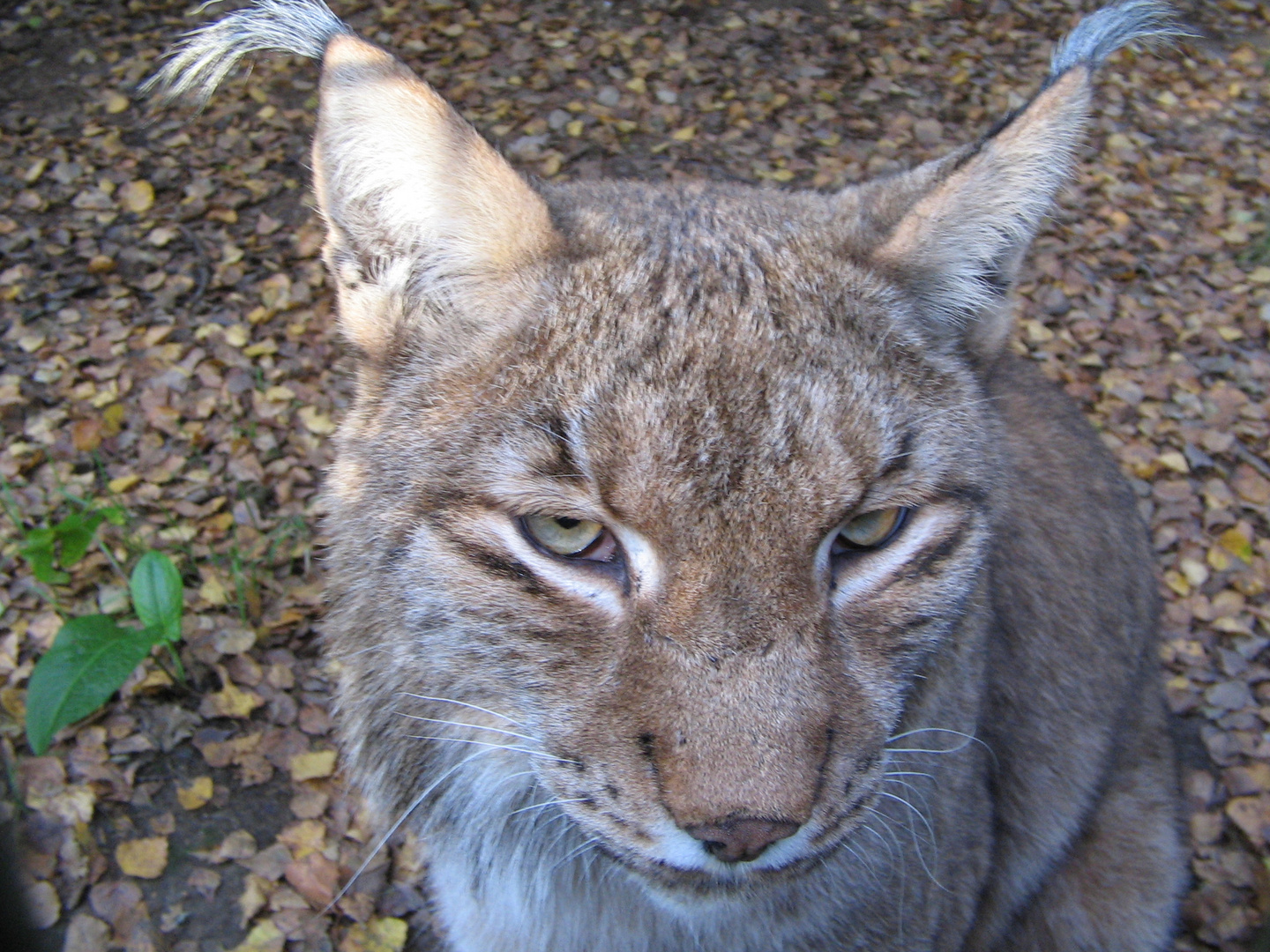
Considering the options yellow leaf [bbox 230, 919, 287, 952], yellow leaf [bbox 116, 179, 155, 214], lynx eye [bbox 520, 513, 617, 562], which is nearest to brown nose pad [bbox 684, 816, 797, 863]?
lynx eye [bbox 520, 513, 617, 562]

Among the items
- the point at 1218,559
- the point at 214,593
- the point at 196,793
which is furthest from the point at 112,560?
the point at 1218,559

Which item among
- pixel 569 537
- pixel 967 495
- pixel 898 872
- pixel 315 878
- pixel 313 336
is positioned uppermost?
pixel 569 537

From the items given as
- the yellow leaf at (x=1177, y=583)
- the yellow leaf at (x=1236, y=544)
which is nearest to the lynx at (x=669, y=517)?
the yellow leaf at (x=1177, y=583)

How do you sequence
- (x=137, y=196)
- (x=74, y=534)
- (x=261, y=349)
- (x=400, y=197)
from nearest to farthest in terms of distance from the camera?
(x=400, y=197), (x=74, y=534), (x=261, y=349), (x=137, y=196)

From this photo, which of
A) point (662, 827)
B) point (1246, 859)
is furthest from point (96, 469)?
point (1246, 859)

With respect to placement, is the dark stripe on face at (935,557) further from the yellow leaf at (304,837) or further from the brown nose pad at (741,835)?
the yellow leaf at (304,837)

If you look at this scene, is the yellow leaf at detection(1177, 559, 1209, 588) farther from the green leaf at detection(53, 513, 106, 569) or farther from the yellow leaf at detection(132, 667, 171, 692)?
the green leaf at detection(53, 513, 106, 569)

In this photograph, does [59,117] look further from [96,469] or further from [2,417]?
[96,469]

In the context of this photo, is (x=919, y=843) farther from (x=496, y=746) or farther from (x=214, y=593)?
(x=214, y=593)
